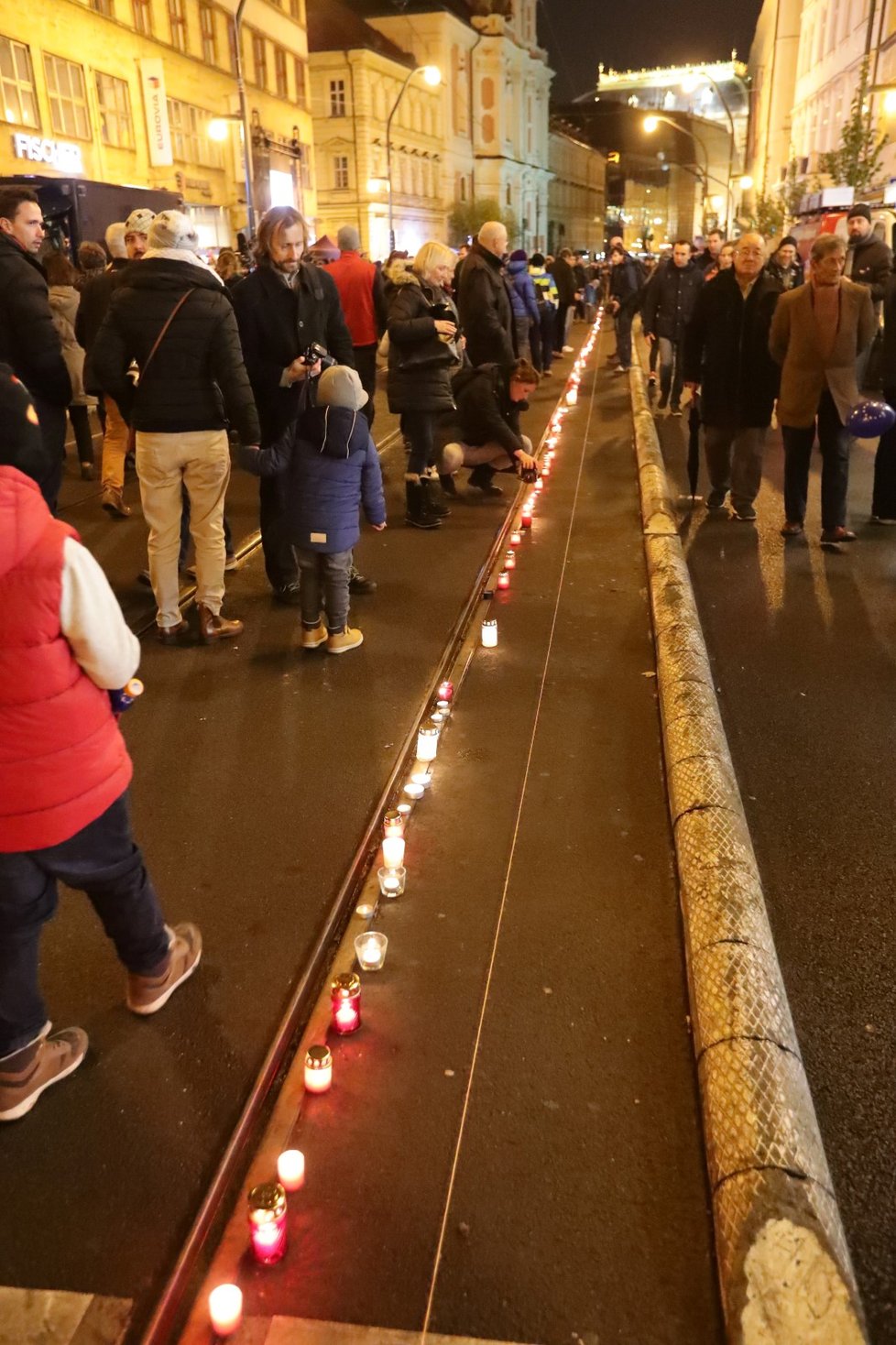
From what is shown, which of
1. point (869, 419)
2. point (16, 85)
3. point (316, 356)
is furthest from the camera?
point (16, 85)

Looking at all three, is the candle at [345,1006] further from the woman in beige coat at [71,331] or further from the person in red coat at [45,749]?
the woman in beige coat at [71,331]

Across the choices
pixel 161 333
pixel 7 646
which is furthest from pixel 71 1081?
pixel 161 333

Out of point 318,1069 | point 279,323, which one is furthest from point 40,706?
point 279,323

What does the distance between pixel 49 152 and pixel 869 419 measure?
24.1 m

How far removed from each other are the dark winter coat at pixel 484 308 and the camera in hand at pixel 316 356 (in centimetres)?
338

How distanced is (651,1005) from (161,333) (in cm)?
438

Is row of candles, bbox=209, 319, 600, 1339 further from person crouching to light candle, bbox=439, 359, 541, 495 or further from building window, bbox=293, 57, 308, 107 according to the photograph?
building window, bbox=293, 57, 308, 107

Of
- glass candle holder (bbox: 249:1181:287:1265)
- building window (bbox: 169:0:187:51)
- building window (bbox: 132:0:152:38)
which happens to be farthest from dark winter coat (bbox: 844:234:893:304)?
building window (bbox: 169:0:187:51)

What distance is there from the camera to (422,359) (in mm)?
8523

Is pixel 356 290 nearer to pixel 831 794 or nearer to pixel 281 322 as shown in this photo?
pixel 281 322

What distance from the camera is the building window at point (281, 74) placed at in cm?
4162

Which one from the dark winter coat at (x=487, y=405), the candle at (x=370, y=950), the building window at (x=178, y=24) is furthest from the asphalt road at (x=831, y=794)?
the building window at (x=178, y=24)

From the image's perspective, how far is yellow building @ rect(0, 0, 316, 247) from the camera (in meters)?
24.8

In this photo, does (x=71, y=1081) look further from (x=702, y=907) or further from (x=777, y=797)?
(x=777, y=797)
